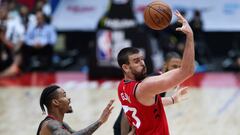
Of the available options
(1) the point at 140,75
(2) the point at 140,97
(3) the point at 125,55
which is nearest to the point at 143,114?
(2) the point at 140,97

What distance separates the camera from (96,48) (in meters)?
15.1

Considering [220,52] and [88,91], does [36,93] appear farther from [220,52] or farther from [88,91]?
[220,52]

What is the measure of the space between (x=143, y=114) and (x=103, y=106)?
6.44 meters

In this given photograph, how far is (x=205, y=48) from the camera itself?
655 inches

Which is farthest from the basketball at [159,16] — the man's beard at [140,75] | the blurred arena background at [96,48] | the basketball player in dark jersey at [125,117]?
the blurred arena background at [96,48]

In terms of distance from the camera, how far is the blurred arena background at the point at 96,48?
43.4ft

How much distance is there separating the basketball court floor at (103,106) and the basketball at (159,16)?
438 centimetres

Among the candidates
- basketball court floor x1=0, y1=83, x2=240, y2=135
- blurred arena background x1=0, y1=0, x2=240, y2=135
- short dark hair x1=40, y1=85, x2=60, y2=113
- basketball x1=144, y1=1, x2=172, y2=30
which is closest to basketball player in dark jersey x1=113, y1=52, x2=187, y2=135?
short dark hair x1=40, y1=85, x2=60, y2=113

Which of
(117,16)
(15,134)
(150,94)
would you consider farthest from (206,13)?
Result: (150,94)

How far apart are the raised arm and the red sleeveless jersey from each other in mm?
88

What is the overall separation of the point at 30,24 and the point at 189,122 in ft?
22.4

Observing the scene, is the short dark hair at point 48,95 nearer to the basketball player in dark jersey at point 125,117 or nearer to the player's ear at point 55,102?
the player's ear at point 55,102

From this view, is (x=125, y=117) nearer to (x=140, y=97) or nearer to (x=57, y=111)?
(x=57, y=111)

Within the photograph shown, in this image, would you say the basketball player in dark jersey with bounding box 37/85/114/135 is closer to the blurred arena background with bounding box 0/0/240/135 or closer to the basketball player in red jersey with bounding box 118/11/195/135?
the basketball player in red jersey with bounding box 118/11/195/135
